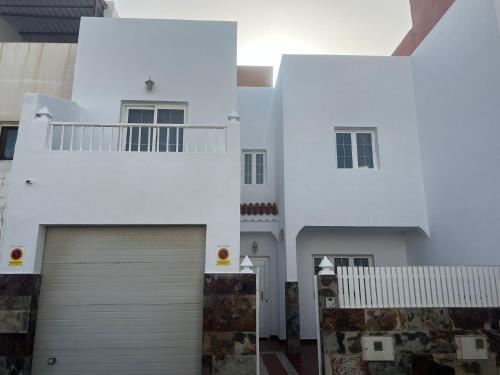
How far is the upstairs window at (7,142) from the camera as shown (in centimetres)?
891

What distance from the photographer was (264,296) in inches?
424

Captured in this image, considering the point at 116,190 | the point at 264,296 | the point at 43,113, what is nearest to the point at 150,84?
the point at 43,113

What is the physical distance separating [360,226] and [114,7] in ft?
35.6

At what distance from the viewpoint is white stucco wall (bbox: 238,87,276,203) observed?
11375 millimetres

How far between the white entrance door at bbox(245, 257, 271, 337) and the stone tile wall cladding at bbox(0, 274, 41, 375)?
6.04 metres

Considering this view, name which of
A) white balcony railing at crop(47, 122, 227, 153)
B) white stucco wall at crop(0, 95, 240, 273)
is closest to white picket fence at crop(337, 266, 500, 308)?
white stucco wall at crop(0, 95, 240, 273)

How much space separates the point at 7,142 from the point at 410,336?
979 centimetres

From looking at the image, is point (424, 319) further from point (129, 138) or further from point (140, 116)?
point (140, 116)

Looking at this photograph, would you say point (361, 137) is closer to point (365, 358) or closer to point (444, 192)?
point (444, 192)

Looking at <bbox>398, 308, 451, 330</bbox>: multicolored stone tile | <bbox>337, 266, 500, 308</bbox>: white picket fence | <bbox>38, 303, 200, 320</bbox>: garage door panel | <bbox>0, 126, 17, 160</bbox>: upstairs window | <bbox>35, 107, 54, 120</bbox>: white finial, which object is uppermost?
<bbox>0, 126, 17, 160</bbox>: upstairs window

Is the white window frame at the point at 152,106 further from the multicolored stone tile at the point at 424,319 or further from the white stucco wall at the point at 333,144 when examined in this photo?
the multicolored stone tile at the point at 424,319

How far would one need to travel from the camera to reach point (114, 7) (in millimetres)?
12586

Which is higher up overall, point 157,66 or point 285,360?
point 157,66

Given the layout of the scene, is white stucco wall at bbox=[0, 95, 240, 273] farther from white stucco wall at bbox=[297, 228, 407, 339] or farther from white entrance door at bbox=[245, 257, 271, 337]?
white entrance door at bbox=[245, 257, 271, 337]
